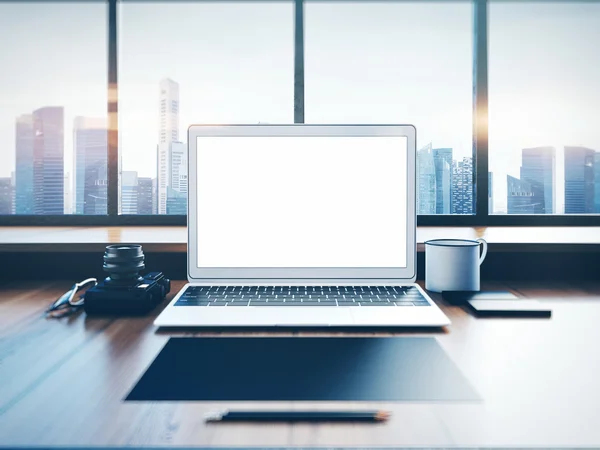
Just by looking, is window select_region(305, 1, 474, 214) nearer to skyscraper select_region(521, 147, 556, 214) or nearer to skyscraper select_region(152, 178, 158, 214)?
skyscraper select_region(521, 147, 556, 214)

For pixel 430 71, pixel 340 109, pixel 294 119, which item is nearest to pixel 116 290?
pixel 294 119

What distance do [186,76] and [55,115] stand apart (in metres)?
0.54

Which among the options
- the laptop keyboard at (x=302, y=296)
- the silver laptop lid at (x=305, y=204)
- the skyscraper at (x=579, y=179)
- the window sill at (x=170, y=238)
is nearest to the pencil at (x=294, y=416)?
the laptop keyboard at (x=302, y=296)

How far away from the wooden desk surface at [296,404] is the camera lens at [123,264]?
0.11 m

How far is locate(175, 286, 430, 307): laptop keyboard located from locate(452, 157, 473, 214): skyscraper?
2.71 feet

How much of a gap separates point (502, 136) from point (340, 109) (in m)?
0.63

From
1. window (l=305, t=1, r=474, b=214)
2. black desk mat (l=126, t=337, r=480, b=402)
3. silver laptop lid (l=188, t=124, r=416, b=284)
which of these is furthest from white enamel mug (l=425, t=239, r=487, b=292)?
window (l=305, t=1, r=474, b=214)

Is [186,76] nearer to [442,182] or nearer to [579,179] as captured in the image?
[442,182]

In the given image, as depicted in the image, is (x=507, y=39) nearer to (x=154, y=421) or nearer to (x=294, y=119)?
(x=294, y=119)

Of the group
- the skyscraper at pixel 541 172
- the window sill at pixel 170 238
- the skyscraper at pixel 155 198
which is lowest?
the window sill at pixel 170 238

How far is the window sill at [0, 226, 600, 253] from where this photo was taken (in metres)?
1.12

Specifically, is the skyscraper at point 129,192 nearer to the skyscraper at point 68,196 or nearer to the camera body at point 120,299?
the skyscraper at point 68,196

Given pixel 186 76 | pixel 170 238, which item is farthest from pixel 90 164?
pixel 170 238

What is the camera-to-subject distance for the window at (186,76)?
165cm
